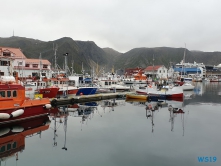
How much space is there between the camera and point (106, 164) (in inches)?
451

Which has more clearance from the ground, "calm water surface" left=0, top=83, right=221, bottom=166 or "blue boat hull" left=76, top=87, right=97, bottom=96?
"blue boat hull" left=76, top=87, right=97, bottom=96

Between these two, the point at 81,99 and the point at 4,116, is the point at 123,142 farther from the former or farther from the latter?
the point at 81,99

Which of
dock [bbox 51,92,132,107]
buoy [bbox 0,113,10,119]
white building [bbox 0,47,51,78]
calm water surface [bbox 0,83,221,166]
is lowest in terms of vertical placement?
calm water surface [bbox 0,83,221,166]

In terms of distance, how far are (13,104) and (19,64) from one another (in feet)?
119

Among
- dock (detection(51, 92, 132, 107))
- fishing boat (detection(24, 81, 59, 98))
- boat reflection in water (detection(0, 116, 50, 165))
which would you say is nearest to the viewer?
boat reflection in water (detection(0, 116, 50, 165))

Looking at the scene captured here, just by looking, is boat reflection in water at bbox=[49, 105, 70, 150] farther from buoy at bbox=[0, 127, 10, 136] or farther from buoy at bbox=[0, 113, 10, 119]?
buoy at bbox=[0, 113, 10, 119]

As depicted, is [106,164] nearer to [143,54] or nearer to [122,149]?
[122,149]

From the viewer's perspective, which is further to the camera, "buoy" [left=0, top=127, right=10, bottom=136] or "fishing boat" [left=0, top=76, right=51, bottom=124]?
"fishing boat" [left=0, top=76, right=51, bottom=124]

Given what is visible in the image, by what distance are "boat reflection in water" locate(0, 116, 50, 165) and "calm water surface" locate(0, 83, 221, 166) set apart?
0.34 meters

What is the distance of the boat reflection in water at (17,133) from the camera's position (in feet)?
43.3

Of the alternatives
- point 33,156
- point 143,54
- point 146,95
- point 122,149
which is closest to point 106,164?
point 122,149

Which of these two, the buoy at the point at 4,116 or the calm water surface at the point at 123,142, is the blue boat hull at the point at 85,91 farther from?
the buoy at the point at 4,116

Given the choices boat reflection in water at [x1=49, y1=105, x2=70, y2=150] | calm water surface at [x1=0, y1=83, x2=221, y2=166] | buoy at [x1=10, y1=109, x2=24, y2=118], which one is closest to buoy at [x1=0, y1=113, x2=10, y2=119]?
buoy at [x1=10, y1=109, x2=24, y2=118]

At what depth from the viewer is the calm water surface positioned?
11961 mm
